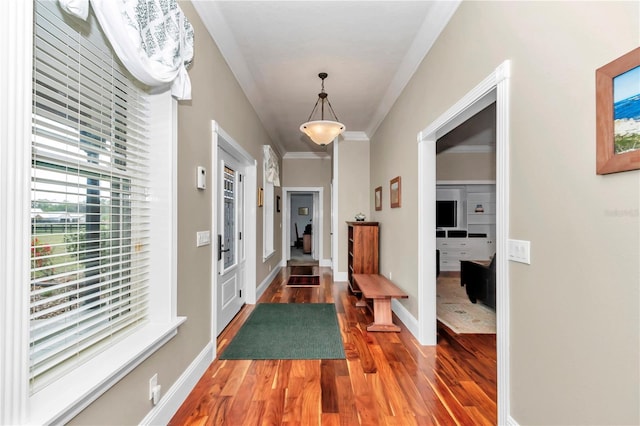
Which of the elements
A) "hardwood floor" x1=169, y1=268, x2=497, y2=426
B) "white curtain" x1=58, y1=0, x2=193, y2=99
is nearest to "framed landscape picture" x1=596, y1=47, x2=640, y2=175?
"hardwood floor" x1=169, y1=268, x2=497, y2=426

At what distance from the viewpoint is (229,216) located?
3.54 metres

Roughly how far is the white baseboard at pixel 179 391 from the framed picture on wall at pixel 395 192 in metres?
2.55

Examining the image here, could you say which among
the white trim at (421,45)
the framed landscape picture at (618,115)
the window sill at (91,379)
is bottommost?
the window sill at (91,379)

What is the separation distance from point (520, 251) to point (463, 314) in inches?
104

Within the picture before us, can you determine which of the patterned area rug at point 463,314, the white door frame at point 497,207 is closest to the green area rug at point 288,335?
the white door frame at point 497,207

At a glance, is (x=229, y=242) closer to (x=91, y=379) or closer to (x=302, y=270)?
(x=91, y=379)

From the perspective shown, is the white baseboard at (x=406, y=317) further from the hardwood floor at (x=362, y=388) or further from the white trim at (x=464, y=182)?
the white trim at (x=464, y=182)

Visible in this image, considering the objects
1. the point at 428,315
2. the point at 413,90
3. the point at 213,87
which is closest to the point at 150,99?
the point at 213,87

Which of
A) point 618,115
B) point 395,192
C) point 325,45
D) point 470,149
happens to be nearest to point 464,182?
point 470,149

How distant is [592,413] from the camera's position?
3.77 feet

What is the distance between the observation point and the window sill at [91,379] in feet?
3.32

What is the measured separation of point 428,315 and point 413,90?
2.32 metres

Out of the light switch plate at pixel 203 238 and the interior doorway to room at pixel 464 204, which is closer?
the light switch plate at pixel 203 238

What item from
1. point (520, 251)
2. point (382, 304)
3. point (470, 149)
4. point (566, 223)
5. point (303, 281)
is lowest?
point (303, 281)
